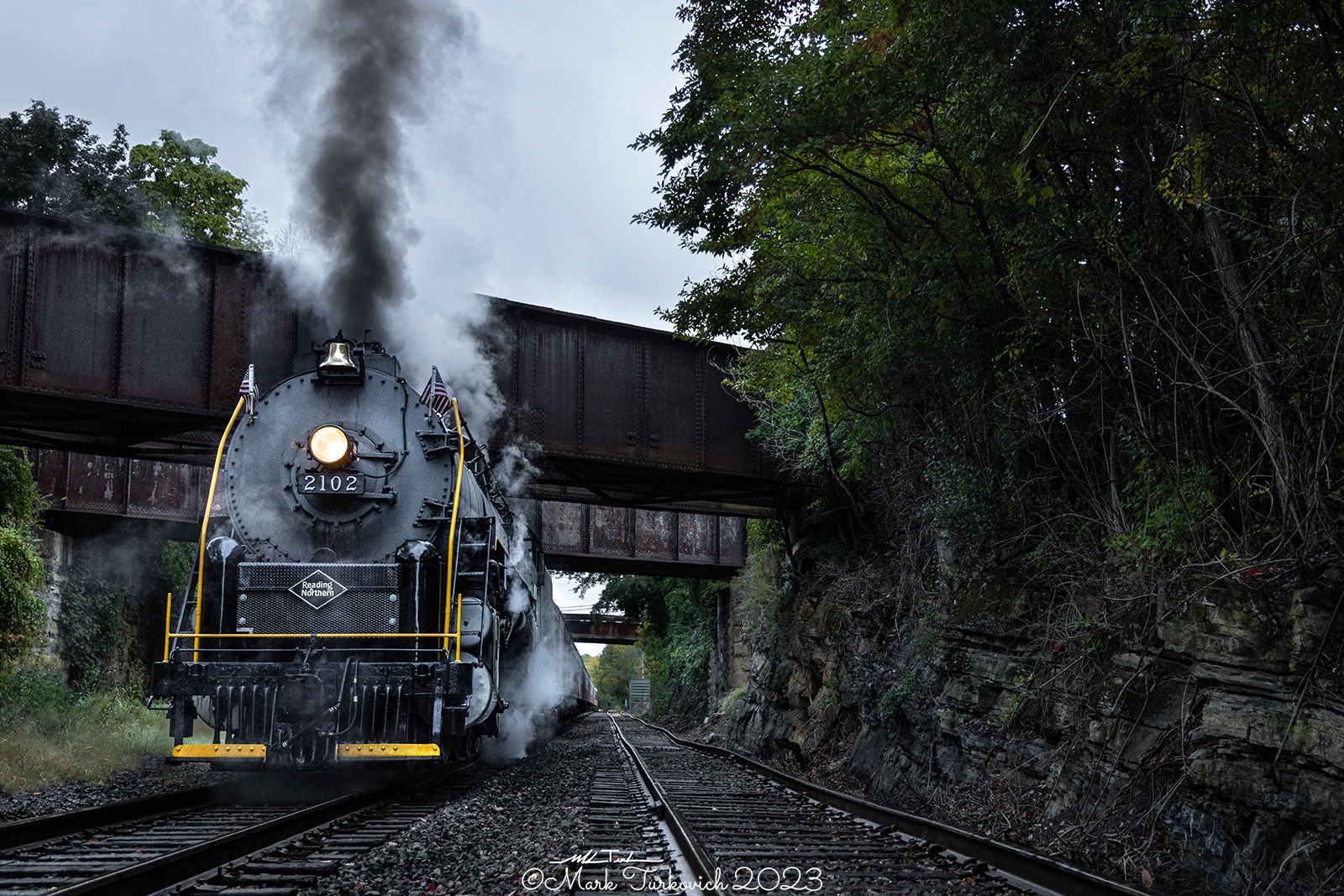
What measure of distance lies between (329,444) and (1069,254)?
614cm

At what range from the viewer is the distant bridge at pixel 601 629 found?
40562 millimetres

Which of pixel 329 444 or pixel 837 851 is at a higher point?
pixel 329 444

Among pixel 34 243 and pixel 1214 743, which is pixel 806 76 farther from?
pixel 34 243

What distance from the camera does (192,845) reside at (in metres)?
5.39

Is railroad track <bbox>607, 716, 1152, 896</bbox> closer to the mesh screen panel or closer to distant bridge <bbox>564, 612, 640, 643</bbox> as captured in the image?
the mesh screen panel

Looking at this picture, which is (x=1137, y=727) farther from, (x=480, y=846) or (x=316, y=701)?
(x=316, y=701)

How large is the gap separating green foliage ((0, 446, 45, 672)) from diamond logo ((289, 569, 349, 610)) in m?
5.39

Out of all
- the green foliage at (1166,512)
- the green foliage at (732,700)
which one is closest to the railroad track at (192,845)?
the green foliage at (1166,512)

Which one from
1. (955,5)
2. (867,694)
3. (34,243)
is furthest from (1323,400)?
(34,243)

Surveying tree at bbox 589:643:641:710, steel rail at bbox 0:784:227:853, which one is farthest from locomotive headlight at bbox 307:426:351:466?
tree at bbox 589:643:641:710

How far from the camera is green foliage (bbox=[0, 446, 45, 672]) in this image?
35.5ft

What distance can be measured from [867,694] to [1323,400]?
6.06m

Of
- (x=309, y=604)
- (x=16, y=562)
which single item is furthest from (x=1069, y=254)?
(x=16, y=562)

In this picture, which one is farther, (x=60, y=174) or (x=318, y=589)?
(x=60, y=174)
